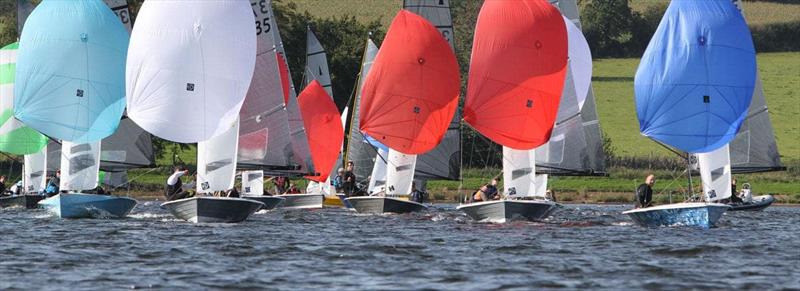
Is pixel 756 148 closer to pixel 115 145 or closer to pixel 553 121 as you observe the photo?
pixel 553 121

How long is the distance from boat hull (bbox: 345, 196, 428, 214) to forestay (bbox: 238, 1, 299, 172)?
371 centimetres

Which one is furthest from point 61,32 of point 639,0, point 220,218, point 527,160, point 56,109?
point 639,0

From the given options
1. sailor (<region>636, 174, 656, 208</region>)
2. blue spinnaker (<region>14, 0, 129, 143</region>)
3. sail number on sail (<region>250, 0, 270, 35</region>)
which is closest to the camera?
sailor (<region>636, 174, 656, 208</region>)

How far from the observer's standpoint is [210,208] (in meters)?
46.0

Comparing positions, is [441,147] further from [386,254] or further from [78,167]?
[386,254]

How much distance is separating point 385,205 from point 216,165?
9.93 meters

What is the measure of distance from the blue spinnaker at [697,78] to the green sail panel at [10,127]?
2407cm

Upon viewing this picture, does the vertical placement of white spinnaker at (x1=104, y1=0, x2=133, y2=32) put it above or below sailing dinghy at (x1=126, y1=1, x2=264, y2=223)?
above

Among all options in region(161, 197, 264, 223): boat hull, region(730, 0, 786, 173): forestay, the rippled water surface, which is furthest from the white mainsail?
region(730, 0, 786, 173): forestay

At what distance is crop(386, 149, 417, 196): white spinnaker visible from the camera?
182ft

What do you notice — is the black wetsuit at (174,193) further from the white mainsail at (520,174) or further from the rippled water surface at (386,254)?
the white mainsail at (520,174)

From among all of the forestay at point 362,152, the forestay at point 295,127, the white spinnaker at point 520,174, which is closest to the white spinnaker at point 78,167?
the forestay at point 295,127

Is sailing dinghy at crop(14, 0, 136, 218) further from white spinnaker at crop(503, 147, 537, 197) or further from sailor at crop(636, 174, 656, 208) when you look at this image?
sailor at crop(636, 174, 656, 208)

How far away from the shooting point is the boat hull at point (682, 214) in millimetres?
46125
